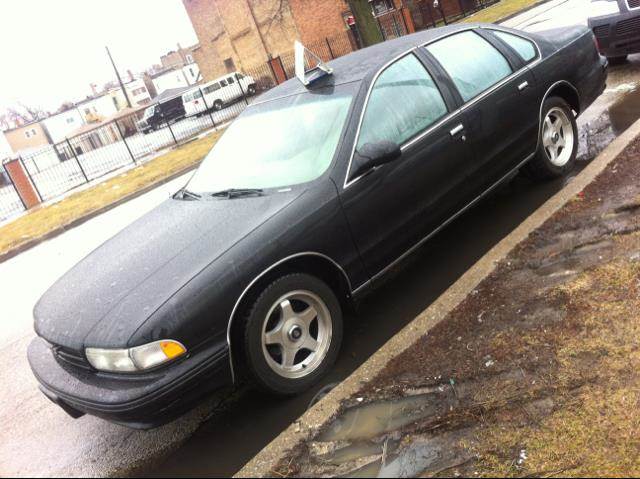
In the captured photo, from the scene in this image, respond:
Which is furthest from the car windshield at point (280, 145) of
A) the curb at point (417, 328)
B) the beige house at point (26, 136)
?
the beige house at point (26, 136)

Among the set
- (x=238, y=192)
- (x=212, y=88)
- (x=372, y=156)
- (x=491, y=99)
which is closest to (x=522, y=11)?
(x=212, y=88)

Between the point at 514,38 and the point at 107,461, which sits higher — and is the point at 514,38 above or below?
above

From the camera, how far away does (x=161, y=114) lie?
1692 inches

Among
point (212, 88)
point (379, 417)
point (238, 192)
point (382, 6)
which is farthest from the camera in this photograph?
A: point (212, 88)

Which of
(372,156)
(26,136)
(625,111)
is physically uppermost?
(26,136)

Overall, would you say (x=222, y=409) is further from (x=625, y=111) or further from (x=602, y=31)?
(x=602, y=31)

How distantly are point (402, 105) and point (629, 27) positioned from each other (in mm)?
5646

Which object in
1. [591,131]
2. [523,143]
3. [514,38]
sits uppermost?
[514,38]

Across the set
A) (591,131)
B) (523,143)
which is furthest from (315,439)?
(591,131)

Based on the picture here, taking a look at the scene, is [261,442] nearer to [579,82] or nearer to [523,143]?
[523,143]

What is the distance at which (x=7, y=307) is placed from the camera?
305 inches

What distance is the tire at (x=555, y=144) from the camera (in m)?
5.21

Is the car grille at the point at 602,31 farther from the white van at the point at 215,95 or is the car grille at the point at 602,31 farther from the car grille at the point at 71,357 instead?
the white van at the point at 215,95

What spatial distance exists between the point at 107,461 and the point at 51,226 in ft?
38.1
